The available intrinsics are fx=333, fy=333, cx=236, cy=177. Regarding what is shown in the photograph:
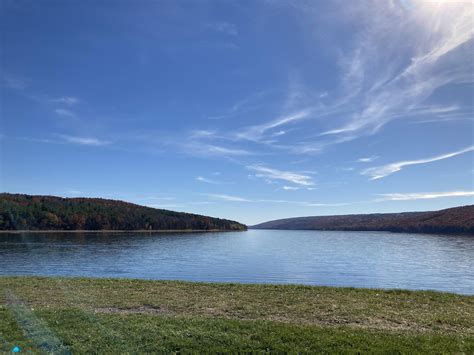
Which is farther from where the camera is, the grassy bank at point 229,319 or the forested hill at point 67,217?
the forested hill at point 67,217

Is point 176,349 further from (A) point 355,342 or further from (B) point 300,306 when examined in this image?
(B) point 300,306

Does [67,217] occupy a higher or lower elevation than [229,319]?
higher

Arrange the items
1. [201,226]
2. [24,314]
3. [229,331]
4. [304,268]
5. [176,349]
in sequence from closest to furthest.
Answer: [176,349] < [229,331] < [24,314] < [304,268] < [201,226]

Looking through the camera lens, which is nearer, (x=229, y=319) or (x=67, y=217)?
(x=229, y=319)

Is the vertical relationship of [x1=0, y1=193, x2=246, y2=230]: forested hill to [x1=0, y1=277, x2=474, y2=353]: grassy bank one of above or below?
above

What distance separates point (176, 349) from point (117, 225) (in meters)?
153

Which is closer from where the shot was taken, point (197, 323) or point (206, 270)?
point (197, 323)

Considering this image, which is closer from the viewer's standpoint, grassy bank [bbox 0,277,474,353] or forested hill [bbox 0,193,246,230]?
grassy bank [bbox 0,277,474,353]

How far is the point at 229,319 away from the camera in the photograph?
33.1ft

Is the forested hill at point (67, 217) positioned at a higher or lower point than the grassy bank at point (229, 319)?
higher

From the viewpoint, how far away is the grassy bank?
8.00 m

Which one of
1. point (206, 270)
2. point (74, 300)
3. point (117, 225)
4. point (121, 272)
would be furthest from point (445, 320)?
point (117, 225)

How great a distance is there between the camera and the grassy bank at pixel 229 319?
8.00 m

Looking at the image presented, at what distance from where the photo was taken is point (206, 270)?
32.2m
